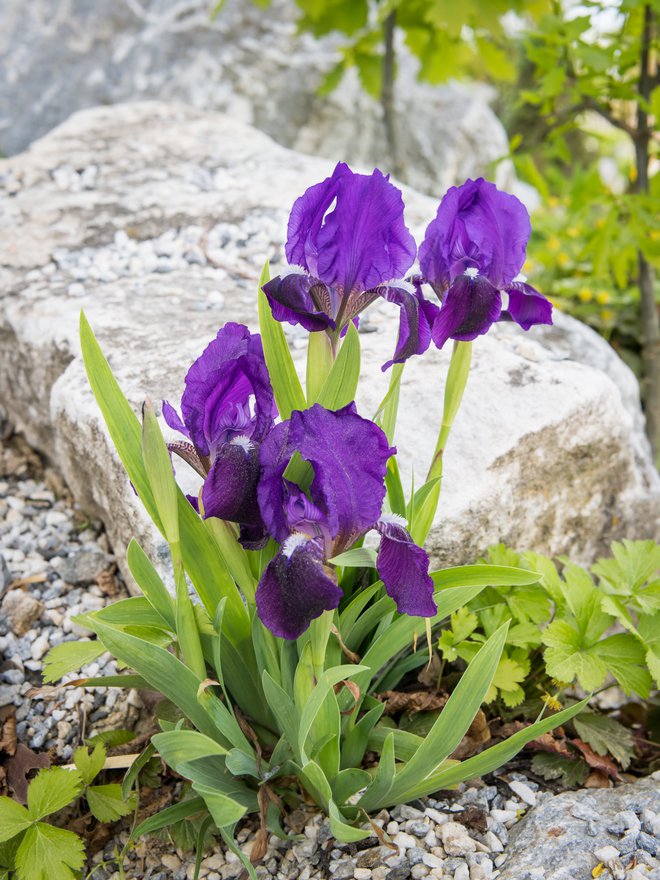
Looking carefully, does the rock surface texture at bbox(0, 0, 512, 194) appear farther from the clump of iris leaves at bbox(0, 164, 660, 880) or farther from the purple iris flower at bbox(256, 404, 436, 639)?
the purple iris flower at bbox(256, 404, 436, 639)

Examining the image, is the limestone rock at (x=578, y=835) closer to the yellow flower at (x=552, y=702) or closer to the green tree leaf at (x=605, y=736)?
the green tree leaf at (x=605, y=736)

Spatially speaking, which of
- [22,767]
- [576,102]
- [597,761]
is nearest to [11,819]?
[22,767]

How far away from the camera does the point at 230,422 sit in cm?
130

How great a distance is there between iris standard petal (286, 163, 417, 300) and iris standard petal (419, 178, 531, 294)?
90mm

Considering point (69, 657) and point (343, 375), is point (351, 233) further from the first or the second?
point (69, 657)

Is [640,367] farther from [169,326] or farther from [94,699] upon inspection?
[94,699]

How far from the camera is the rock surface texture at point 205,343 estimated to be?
2.21 m

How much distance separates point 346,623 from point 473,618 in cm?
38

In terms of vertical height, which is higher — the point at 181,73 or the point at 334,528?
the point at 181,73

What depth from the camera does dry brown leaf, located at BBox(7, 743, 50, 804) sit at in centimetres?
172

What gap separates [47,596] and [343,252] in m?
1.43

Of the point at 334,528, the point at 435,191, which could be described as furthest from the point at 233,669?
the point at 435,191

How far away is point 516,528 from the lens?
2.23 meters

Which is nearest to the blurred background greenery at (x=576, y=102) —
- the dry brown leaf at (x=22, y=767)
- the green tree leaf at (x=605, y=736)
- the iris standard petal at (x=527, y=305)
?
the iris standard petal at (x=527, y=305)
